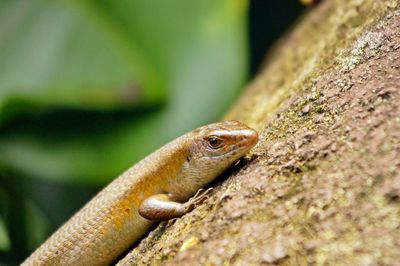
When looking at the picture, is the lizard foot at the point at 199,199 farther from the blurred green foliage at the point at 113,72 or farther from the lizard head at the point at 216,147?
the blurred green foliage at the point at 113,72

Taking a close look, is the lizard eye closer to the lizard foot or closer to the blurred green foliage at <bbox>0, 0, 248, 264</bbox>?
the lizard foot

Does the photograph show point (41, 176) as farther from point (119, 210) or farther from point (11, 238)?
point (119, 210)

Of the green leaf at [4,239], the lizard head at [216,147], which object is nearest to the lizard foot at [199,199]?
the lizard head at [216,147]

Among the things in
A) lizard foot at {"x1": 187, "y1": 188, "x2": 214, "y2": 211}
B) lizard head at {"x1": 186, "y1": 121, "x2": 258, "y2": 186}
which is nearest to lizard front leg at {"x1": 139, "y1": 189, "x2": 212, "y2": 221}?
lizard foot at {"x1": 187, "y1": 188, "x2": 214, "y2": 211}

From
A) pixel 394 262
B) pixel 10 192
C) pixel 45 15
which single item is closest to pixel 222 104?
pixel 45 15

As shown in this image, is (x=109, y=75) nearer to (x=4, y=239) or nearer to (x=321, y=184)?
(x=4, y=239)

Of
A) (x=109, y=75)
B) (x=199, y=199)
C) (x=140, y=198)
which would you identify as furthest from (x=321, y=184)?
(x=109, y=75)

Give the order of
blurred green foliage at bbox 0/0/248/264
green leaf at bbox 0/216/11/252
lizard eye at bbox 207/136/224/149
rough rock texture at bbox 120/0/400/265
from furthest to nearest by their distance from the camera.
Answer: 1. green leaf at bbox 0/216/11/252
2. blurred green foliage at bbox 0/0/248/264
3. lizard eye at bbox 207/136/224/149
4. rough rock texture at bbox 120/0/400/265
